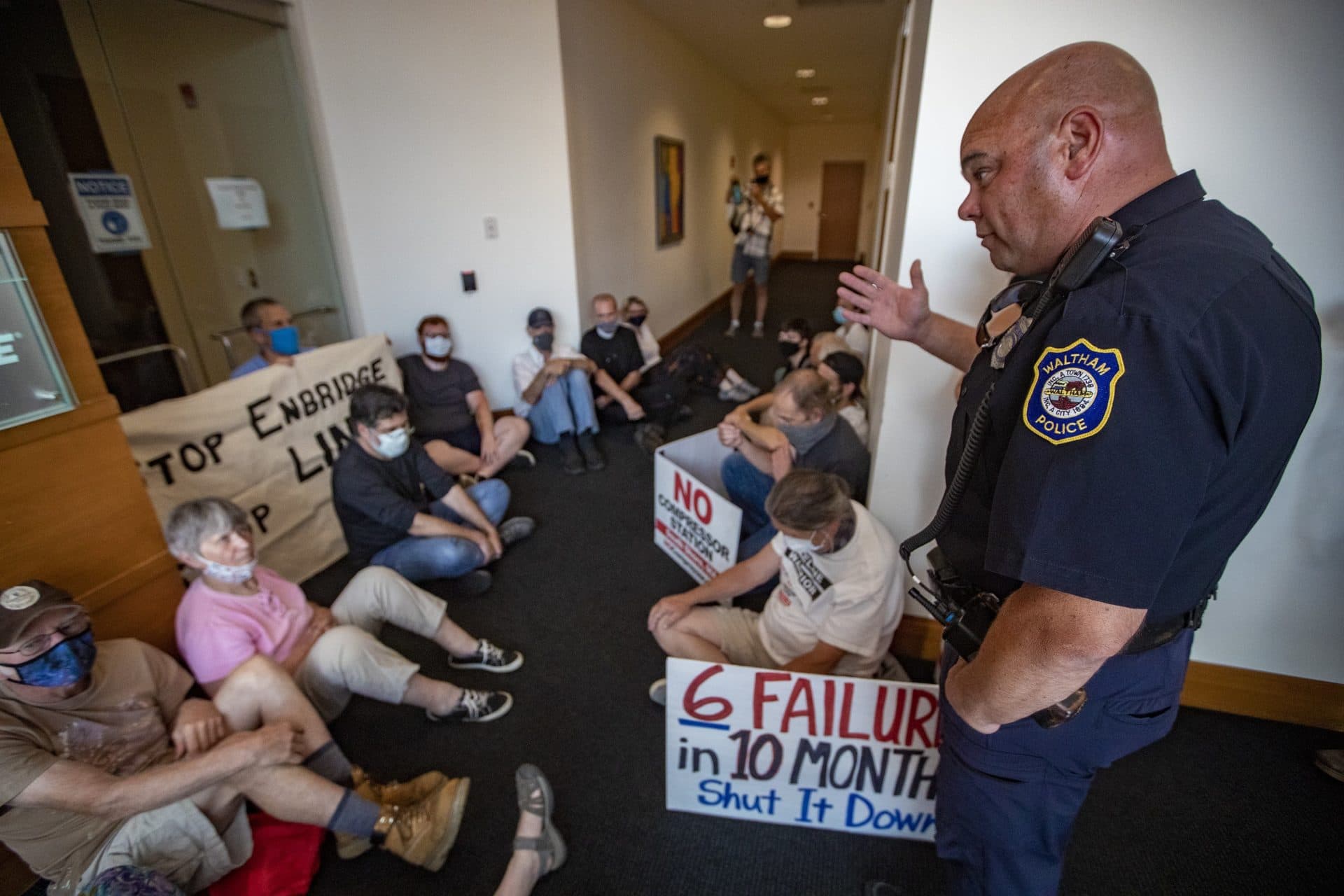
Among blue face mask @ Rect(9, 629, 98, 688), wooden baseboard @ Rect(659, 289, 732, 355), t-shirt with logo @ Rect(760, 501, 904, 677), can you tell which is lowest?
wooden baseboard @ Rect(659, 289, 732, 355)

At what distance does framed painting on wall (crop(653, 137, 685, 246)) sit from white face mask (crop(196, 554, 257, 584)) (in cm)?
479

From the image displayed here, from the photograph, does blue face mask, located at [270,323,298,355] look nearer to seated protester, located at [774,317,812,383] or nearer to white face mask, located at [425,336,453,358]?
white face mask, located at [425,336,453,358]

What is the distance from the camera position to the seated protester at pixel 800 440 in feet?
7.31

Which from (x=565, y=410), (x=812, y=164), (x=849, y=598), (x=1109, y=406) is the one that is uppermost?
(x=812, y=164)

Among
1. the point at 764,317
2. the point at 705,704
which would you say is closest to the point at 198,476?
the point at 705,704

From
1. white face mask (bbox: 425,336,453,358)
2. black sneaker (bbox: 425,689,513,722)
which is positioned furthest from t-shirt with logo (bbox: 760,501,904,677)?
white face mask (bbox: 425,336,453,358)

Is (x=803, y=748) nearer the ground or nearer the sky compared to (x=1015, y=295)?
nearer the ground

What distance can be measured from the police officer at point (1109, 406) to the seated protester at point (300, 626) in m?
1.55

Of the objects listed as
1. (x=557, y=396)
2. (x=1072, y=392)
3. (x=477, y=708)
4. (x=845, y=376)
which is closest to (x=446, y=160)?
(x=557, y=396)

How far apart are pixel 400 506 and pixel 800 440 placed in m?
1.51

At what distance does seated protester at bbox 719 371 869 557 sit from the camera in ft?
7.31

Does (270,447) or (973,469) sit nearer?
(973,469)

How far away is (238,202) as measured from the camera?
11.1ft

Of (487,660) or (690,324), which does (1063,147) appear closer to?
(487,660)
